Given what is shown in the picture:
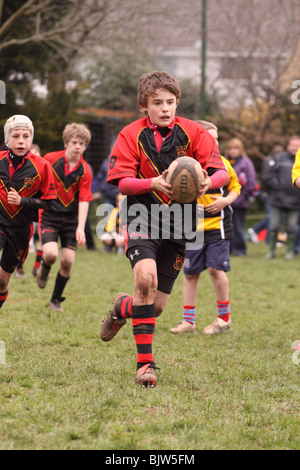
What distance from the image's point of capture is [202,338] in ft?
20.0

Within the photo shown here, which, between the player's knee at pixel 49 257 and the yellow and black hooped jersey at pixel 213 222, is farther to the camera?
the player's knee at pixel 49 257

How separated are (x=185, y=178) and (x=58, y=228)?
10.6ft

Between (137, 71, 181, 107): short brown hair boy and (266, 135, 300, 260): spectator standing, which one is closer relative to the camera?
(137, 71, 181, 107): short brown hair boy

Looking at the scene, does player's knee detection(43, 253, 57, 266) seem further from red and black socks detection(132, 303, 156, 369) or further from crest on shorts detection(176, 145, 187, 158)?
crest on shorts detection(176, 145, 187, 158)

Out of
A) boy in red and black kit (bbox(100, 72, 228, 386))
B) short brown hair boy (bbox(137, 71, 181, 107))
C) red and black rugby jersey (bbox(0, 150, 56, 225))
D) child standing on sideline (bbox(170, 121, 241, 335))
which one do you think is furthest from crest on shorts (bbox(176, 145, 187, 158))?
child standing on sideline (bbox(170, 121, 241, 335))

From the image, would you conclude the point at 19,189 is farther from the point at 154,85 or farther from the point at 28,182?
the point at 154,85

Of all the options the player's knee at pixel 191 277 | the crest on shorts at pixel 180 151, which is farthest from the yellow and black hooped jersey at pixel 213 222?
the crest on shorts at pixel 180 151

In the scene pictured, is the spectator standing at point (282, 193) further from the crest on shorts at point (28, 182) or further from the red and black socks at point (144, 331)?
the red and black socks at point (144, 331)

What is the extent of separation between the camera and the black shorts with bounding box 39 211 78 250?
6836 mm

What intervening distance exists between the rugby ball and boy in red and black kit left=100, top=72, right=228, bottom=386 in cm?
14

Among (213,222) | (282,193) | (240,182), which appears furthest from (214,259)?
(282,193)

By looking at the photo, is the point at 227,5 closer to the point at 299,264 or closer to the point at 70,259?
the point at 299,264

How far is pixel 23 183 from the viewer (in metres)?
5.15

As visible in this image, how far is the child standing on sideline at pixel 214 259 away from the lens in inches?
245
